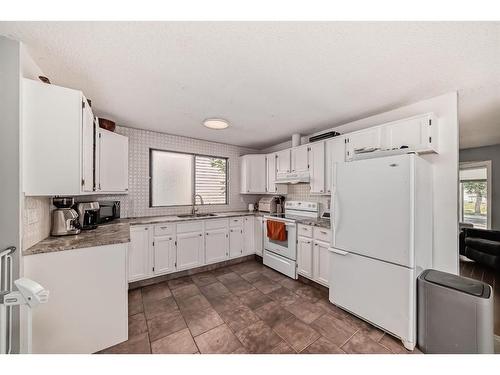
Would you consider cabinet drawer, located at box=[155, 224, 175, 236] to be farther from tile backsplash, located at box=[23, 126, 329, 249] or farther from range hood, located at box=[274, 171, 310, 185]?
range hood, located at box=[274, 171, 310, 185]

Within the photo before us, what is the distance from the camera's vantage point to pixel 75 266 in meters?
1.47

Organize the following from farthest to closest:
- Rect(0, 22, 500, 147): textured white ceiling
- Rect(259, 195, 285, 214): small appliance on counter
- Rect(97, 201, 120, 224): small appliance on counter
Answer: Rect(259, 195, 285, 214): small appliance on counter → Rect(97, 201, 120, 224): small appliance on counter → Rect(0, 22, 500, 147): textured white ceiling

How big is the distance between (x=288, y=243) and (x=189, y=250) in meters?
1.60

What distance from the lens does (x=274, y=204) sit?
12.7 feet

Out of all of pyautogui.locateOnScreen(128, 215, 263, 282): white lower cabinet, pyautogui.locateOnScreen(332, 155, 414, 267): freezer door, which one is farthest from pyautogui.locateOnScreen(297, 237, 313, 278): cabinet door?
pyautogui.locateOnScreen(128, 215, 263, 282): white lower cabinet

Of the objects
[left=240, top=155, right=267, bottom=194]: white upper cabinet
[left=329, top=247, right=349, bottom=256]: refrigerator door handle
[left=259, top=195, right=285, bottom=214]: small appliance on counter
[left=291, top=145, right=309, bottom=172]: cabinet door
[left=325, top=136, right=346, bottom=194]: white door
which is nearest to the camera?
[left=329, top=247, right=349, bottom=256]: refrigerator door handle

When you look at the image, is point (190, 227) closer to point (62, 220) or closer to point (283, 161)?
point (62, 220)

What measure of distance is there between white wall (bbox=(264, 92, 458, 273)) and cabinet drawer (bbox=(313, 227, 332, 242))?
1.06 m

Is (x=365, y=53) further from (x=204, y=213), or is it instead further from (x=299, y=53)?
(x=204, y=213)

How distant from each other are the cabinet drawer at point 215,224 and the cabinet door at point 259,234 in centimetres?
67

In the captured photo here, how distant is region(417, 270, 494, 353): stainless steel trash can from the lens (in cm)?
139

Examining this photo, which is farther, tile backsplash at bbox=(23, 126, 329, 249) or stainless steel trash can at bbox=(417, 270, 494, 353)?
tile backsplash at bbox=(23, 126, 329, 249)
